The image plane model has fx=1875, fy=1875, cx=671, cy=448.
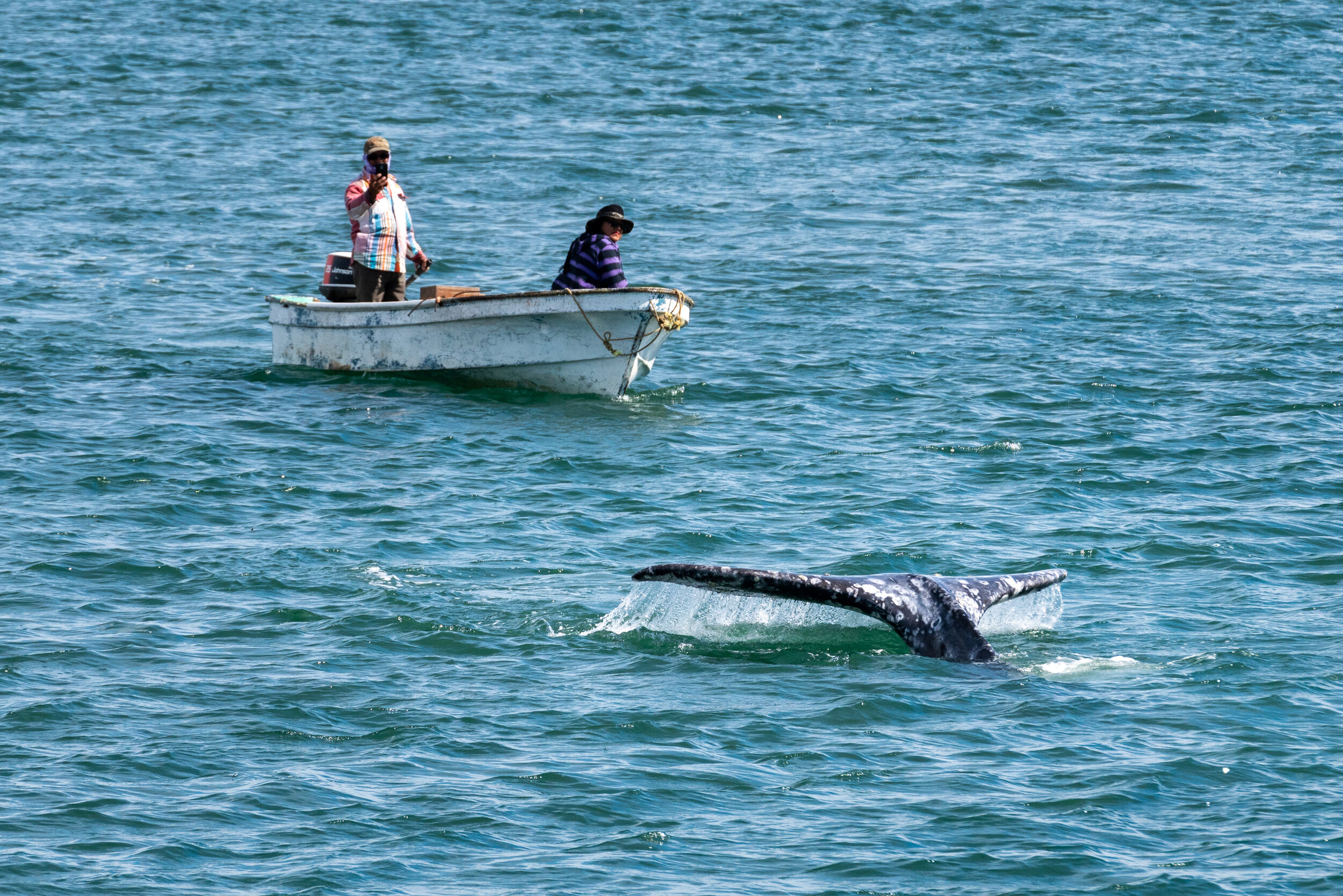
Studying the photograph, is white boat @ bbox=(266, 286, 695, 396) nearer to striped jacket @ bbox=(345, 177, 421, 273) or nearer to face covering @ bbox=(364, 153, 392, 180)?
striped jacket @ bbox=(345, 177, 421, 273)

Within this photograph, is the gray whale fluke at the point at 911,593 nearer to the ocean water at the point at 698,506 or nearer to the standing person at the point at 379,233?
the ocean water at the point at 698,506

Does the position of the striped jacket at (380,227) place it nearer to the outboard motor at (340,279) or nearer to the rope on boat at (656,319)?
the outboard motor at (340,279)

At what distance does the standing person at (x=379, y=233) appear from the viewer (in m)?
20.3

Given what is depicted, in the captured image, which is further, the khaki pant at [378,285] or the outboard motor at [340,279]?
the outboard motor at [340,279]

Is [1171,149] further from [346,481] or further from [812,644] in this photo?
[812,644]

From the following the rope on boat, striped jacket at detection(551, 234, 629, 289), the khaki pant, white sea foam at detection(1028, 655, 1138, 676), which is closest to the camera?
white sea foam at detection(1028, 655, 1138, 676)

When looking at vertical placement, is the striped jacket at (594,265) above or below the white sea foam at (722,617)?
above

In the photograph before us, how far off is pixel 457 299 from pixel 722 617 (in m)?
8.77

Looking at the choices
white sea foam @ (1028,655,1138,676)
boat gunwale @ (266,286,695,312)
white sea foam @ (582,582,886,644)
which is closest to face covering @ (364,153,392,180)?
boat gunwale @ (266,286,695,312)

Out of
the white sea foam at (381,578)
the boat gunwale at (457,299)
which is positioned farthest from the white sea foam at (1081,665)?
the boat gunwale at (457,299)

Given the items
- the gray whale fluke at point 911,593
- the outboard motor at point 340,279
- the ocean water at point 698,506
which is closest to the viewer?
A: the ocean water at point 698,506

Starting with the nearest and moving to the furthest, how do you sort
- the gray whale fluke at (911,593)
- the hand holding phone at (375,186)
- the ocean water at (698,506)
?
the ocean water at (698,506)
the gray whale fluke at (911,593)
the hand holding phone at (375,186)

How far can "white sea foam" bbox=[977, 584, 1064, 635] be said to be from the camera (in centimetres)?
1215

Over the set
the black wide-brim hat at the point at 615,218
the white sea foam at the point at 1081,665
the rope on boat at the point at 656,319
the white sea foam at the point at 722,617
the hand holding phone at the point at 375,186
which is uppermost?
the hand holding phone at the point at 375,186
